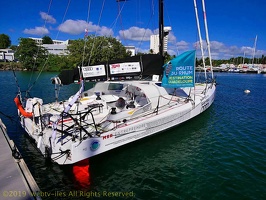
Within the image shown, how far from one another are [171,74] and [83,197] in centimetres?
776

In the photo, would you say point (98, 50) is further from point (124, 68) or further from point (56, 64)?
point (124, 68)

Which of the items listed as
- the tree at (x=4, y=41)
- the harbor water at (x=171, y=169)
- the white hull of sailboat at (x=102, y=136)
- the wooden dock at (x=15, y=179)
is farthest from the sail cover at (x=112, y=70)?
the tree at (x=4, y=41)

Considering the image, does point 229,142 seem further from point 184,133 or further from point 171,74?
point 171,74

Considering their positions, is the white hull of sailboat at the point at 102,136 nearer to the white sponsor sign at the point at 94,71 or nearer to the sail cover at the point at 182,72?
the sail cover at the point at 182,72

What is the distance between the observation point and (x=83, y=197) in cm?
564

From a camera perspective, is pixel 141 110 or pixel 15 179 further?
pixel 141 110

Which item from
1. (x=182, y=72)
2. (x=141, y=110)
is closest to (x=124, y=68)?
(x=141, y=110)

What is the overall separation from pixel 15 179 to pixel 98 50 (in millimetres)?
47266

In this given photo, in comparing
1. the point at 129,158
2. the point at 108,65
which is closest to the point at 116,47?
the point at 108,65

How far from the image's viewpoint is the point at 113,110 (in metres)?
8.62

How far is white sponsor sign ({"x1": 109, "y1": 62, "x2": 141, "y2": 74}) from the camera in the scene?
10.7 meters

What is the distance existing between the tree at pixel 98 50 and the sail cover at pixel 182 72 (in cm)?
3963

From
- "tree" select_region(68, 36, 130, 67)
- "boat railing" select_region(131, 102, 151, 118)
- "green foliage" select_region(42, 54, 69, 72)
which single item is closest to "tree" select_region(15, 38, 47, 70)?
"green foliage" select_region(42, 54, 69, 72)

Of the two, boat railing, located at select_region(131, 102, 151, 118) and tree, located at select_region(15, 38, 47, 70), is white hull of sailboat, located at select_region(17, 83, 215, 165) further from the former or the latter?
tree, located at select_region(15, 38, 47, 70)
